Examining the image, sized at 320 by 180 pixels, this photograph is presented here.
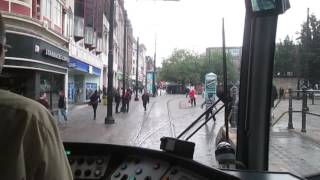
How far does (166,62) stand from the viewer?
3.89 metres

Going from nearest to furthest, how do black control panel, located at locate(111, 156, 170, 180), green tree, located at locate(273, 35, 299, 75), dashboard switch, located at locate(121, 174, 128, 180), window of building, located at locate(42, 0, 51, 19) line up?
black control panel, located at locate(111, 156, 170, 180), dashboard switch, located at locate(121, 174, 128, 180), green tree, located at locate(273, 35, 299, 75), window of building, located at locate(42, 0, 51, 19)

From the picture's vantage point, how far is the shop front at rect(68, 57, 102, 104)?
33672 mm

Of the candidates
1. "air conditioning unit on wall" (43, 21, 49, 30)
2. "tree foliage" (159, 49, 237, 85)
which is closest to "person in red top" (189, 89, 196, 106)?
"tree foliage" (159, 49, 237, 85)

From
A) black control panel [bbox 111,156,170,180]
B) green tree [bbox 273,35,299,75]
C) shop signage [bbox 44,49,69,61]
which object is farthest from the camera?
shop signage [bbox 44,49,69,61]

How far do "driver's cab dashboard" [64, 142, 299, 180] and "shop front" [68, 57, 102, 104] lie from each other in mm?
28525

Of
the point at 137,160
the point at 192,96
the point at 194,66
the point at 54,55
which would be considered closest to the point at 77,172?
the point at 137,160

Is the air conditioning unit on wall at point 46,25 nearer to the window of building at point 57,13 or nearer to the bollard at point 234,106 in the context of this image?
the window of building at point 57,13

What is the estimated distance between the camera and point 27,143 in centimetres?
141

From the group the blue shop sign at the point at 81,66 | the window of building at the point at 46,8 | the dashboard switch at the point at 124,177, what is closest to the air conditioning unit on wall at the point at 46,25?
the window of building at the point at 46,8

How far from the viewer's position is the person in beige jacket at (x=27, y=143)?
140cm

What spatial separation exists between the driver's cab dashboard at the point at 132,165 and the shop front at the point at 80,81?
28.5 meters

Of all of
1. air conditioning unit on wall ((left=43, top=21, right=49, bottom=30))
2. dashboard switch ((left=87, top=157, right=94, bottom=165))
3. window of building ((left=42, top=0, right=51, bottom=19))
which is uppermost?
window of building ((left=42, top=0, right=51, bottom=19))

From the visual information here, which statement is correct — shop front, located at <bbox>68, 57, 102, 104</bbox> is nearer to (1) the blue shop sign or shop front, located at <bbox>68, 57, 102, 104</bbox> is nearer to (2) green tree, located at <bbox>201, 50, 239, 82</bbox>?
(1) the blue shop sign

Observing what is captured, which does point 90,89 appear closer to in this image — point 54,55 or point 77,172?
point 54,55
